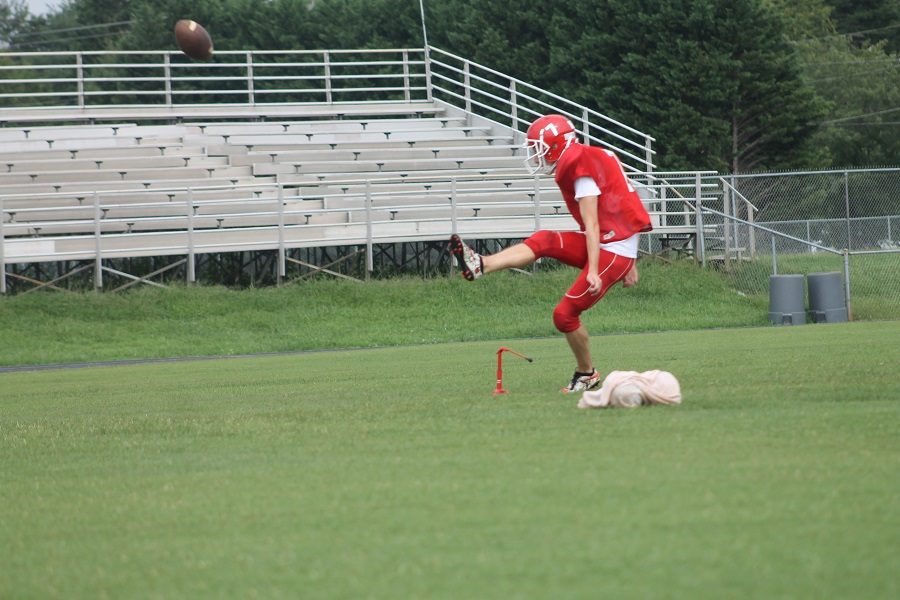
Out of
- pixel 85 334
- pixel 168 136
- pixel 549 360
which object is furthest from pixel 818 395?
pixel 168 136

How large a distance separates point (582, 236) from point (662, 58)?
38.9 meters

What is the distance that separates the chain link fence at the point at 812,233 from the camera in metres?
26.3

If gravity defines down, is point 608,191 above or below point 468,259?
above

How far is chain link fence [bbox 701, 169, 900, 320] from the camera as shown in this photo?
2631 cm

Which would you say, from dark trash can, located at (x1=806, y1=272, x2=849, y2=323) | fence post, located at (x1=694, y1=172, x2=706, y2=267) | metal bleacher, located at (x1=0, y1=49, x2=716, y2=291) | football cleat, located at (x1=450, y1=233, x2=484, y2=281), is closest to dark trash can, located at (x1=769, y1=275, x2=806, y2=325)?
dark trash can, located at (x1=806, y1=272, x2=849, y2=323)

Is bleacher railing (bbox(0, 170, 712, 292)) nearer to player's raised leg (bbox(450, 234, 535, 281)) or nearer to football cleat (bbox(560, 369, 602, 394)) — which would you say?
player's raised leg (bbox(450, 234, 535, 281))

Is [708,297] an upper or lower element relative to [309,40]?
lower

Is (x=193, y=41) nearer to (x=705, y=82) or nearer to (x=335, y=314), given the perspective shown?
(x=335, y=314)

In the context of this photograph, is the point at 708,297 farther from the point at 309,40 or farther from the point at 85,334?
the point at 309,40

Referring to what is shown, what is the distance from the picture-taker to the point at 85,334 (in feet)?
75.6

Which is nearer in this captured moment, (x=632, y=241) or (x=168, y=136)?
(x=632, y=241)

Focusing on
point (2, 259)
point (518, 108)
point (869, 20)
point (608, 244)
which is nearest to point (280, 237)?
point (2, 259)

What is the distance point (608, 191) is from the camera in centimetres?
1027

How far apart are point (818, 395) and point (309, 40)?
2035 inches
